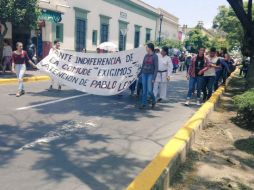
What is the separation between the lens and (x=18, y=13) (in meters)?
16.1

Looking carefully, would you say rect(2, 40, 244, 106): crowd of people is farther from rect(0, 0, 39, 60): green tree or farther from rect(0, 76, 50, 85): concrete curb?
rect(0, 0, 39, 60): green tree

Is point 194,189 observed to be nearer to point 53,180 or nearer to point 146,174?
point 146,174

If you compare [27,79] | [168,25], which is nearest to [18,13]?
[27,79]

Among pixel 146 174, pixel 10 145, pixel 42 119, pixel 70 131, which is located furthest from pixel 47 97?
pixel 146 174

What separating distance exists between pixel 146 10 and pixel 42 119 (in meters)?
35.6

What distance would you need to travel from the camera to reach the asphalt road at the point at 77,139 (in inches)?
183

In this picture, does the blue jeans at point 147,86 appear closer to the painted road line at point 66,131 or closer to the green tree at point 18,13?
the painted road line at point 66,131

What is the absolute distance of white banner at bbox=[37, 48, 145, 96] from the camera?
10711mm

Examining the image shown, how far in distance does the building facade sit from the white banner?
10265 millimetres

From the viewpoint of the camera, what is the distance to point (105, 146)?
611cm

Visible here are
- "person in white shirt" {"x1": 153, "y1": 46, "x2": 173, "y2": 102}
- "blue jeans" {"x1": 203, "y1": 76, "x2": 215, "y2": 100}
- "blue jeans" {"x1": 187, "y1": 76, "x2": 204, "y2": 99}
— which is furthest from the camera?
"blue jeans" {"x1": 203, "y1": 76, "x2": 215, "y2": 100}

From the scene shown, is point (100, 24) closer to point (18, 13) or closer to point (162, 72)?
point (18, 13)

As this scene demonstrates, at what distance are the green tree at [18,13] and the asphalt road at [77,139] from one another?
6320 millimetres

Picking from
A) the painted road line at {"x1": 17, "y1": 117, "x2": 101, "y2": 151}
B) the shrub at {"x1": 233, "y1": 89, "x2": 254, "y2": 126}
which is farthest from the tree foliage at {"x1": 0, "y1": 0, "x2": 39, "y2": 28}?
the shrub at {"x1": 233, "y1": 89, "x2": 254, "y2": 126}
